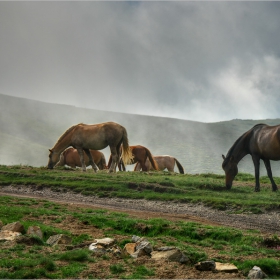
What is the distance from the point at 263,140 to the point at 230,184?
2668mm

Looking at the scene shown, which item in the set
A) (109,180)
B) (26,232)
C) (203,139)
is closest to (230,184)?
(109,180)

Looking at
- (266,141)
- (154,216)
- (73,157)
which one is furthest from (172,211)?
(73,157)

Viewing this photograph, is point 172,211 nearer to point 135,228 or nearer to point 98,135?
point 135,228

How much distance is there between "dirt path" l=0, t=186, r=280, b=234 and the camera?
48.1 feet

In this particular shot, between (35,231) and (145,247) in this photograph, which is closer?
(145,247)

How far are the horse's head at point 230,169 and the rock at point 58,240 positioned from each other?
42.5 feet

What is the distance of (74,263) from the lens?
29.2 feet

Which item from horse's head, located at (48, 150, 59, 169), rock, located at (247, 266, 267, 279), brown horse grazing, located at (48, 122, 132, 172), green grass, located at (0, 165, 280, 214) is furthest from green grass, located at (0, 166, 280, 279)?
horse's head, located at (48, 150, 59, 169)

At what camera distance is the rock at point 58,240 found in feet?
34.7

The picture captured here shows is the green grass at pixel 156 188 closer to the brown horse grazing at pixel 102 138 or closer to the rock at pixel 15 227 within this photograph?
the brown horse grazing at pixel 102 138

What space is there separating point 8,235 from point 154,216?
19.3 feet

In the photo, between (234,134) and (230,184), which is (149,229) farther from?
(234,134)

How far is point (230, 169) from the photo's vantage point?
23.0 metres

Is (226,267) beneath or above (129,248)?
beneath
